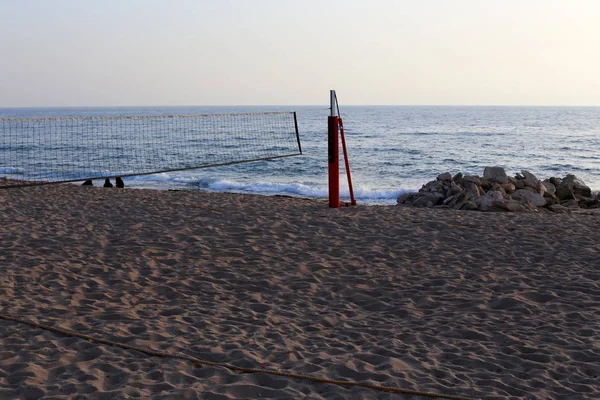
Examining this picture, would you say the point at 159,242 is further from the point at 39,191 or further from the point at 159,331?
the point at 39,191

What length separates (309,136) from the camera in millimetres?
39344

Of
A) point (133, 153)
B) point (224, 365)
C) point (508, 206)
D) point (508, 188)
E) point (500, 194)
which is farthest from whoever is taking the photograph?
point (133, 153)

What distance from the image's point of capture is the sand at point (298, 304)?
3.52 m

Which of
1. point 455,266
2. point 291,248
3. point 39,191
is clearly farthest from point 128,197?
point 455,266

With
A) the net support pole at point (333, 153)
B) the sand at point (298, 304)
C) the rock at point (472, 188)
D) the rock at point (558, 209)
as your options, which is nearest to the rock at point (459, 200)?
the rock at point (472, 188)

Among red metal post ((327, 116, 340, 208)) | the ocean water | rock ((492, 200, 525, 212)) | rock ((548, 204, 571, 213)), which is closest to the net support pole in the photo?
red metal post ((327, 116, 340, 208))

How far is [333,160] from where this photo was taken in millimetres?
9438

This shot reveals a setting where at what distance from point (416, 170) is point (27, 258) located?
61.3 ft

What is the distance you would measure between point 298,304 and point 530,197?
8.23 metres

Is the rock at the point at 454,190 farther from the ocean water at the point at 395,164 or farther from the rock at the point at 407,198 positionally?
the ocean water at the point at 395,164

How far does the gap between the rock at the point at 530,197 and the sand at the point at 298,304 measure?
3.44 meters

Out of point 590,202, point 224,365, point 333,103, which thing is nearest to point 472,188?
point 590,202

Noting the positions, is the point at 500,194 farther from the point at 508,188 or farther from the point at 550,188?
the point at 550,188

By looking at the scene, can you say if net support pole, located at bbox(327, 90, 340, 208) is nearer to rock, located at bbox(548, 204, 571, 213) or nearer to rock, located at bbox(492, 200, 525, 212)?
rock, located at bbox(492, 200, 525, 212)
